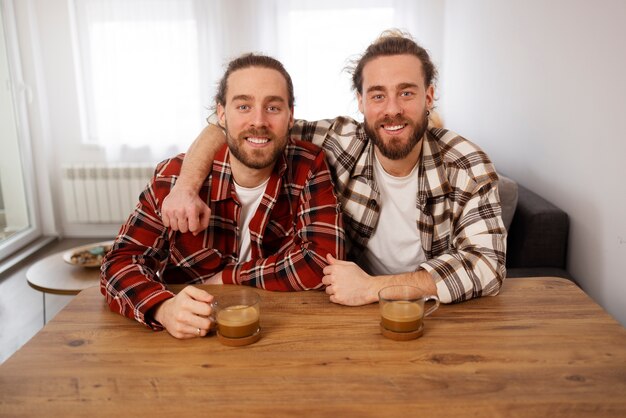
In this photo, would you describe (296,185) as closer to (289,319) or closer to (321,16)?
(289,319)

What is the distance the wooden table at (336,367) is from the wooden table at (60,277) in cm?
125

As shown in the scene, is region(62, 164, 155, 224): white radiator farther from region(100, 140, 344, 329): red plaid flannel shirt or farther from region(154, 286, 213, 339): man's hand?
region(154, 286, 213, 339): man's hand

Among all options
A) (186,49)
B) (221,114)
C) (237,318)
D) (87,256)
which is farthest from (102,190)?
(237,318)

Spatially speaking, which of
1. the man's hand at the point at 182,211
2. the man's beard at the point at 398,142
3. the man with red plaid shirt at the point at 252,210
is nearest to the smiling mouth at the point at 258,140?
the man with red plaid shirt at the point at 252,210

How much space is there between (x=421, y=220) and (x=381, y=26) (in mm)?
3161

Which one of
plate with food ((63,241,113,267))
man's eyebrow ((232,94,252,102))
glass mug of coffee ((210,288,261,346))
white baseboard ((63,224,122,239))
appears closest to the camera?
glass mug of coffee ((210,288,261,346))

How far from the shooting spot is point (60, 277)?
99.4 inches

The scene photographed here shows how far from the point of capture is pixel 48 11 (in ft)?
14.5

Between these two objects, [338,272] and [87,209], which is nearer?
[338,272]

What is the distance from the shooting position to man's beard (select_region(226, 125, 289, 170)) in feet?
5.07

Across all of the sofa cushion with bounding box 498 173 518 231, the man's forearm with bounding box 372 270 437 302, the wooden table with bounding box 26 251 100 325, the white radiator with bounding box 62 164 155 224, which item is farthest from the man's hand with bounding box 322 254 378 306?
the white radiator with bounding box 62 164 155 224

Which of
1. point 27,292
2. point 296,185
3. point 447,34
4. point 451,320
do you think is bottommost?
point 27,292

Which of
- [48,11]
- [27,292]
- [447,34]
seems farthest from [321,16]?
[27,292]

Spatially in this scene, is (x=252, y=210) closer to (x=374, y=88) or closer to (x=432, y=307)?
(x=374, y=88)
